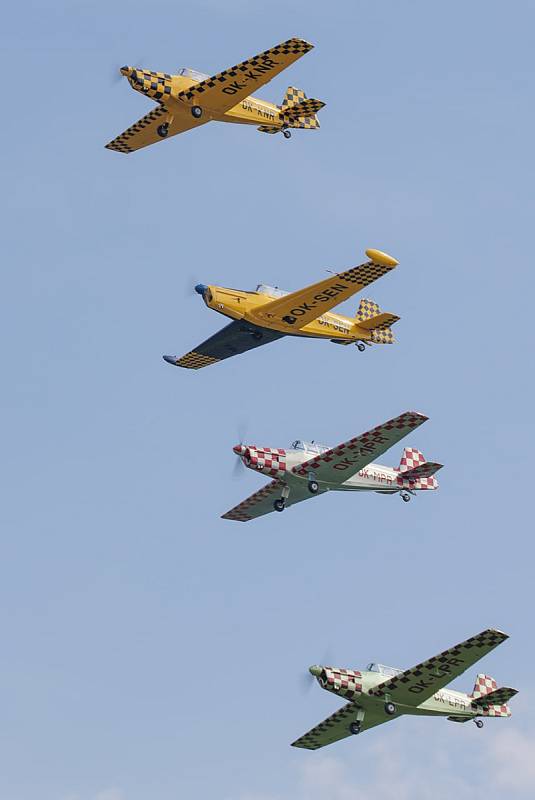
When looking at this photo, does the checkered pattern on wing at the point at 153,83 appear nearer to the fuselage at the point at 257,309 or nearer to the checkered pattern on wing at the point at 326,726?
the fuselage at the point at 257,309

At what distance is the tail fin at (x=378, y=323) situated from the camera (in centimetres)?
7950

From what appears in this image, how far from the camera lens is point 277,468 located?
7600 cm

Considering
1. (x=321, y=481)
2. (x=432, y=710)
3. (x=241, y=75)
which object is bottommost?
(x=432, y=710)

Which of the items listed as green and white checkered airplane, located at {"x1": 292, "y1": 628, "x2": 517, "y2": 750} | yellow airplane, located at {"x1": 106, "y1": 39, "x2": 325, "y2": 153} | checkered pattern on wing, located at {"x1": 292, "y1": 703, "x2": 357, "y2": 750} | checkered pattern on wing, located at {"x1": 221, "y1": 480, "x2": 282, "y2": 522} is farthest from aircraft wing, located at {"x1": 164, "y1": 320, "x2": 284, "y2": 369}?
checkered pattern on wing, located at {"x1": 292, "y1": 703, "x2": 357, "y2": 750}

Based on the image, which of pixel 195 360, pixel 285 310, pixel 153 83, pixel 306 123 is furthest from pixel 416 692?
pixel 153 83

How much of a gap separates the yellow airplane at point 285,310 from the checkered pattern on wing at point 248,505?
5874mm

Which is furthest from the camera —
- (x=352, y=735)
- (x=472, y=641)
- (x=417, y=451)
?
(x=417, y=451)

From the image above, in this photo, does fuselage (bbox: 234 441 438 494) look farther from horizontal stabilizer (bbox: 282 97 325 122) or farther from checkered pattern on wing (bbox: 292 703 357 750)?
horizontal stabilizer (bbox: 282 97 325 122)

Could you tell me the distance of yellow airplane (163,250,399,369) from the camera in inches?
2872

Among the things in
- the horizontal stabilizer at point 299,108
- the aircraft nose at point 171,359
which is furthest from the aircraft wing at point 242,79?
the aircraft nose at point 171,359

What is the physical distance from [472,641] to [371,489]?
10961mm

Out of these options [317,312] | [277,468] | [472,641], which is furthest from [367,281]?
[472,641]

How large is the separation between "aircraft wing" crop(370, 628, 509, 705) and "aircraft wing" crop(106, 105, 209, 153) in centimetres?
2121

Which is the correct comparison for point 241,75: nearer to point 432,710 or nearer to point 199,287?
point 199,287
